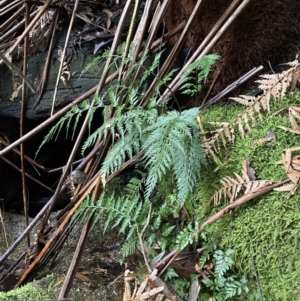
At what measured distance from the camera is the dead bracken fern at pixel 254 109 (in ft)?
4.29

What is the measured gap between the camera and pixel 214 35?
1.48 metres

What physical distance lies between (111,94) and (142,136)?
0.71ft

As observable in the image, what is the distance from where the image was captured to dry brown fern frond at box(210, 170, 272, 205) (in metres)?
1.17

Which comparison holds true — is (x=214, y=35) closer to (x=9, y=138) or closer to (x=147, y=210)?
(x=147, y=210)

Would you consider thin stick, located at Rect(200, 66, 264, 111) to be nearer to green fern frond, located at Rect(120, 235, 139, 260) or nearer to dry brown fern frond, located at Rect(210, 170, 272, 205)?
dry brown fern frond, located at Rect(210, 170, 272, 205)

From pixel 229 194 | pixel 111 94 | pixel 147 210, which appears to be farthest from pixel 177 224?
pixel 111 94

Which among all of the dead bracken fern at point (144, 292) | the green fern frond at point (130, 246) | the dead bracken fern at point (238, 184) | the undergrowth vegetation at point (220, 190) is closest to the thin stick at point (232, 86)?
the undergrowth vegetation at point (220, 190)

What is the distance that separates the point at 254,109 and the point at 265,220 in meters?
0.40

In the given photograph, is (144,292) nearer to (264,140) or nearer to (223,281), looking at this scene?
(223,281)

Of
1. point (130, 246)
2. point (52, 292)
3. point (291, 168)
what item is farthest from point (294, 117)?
point (52, 292)

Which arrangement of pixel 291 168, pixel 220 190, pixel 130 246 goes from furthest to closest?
pixel 130 246
pixel 220 190
pixel 291 168

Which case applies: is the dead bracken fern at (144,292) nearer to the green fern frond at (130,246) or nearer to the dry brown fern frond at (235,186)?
the green fern frond at (130,246)

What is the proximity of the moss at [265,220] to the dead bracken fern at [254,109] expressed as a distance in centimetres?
3

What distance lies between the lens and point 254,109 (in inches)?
52.4
